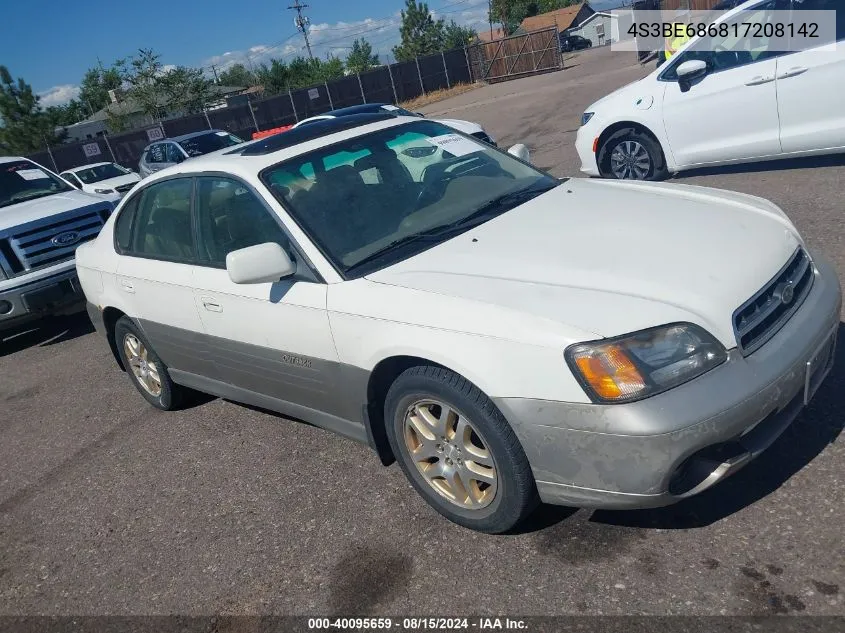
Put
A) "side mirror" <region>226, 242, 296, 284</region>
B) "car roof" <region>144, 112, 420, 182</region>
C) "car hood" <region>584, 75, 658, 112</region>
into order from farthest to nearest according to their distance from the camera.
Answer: "car hood" <region>584, 75, 658, 112</region> < "car roof" <region>144, 112, 420, 182</region> < "side mirror" <region>226, 242, 296, 284</region>

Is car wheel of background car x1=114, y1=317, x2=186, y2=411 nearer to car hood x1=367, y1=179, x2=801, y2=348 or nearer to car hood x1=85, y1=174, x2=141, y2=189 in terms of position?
car hood x1=367, y1=179, x2=801, y2=348

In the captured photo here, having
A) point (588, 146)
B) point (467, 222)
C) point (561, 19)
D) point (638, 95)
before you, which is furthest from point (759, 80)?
point (561, 19)

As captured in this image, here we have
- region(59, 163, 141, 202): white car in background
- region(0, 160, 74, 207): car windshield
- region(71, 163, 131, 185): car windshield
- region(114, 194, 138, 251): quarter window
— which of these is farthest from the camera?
region(71, 163, 131, 185): car windshield

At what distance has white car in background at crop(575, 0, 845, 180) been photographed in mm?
6559

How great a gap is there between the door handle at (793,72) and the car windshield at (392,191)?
12.7 ft

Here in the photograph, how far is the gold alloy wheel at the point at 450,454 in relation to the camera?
287cm

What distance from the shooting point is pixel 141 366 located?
5070 millimetres

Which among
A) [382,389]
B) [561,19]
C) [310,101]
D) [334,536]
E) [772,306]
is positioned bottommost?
[561,19]

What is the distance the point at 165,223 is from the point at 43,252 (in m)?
4.01

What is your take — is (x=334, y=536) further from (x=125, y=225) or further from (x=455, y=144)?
(x=125, y=225)

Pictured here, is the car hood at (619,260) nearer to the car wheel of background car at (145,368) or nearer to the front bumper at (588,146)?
the car wheel of background car at (145,368)

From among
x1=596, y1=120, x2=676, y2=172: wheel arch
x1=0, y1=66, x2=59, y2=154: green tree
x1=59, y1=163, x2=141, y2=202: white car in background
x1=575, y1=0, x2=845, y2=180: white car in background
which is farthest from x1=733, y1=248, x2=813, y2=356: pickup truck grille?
x1=0, y1=66, x2=59, y2=154: green tree

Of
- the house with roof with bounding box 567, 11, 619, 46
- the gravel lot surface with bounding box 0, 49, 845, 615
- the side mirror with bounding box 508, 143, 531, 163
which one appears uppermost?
the side mirror with bounding box 508, 143, 531, 163

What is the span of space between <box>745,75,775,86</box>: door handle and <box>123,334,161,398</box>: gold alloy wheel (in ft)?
19.4
